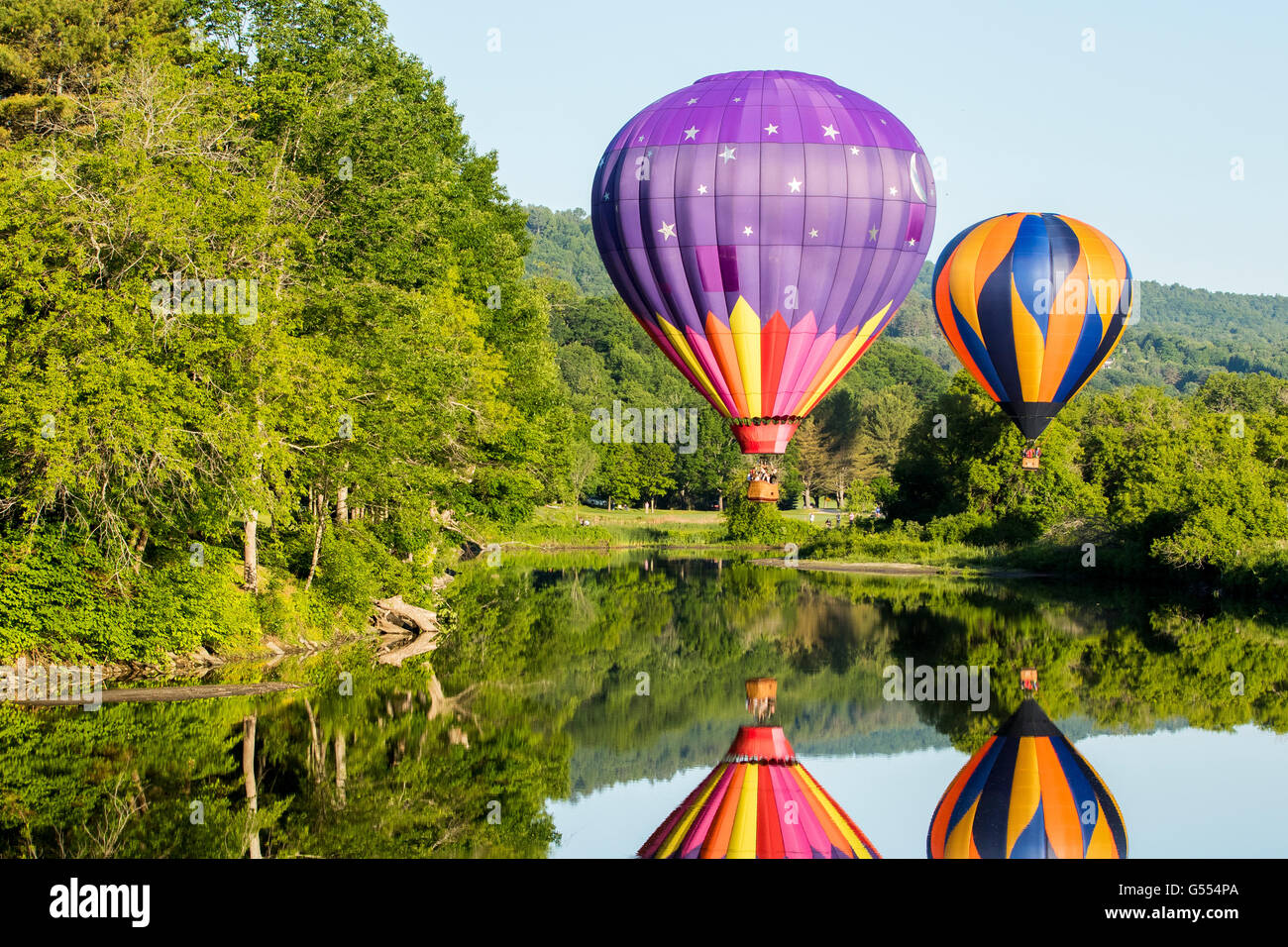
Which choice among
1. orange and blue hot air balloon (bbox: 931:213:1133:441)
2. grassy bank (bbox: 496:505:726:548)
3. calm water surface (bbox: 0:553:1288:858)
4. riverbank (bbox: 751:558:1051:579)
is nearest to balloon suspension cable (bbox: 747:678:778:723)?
calm water surface (bbox: 0:553:1288:858)

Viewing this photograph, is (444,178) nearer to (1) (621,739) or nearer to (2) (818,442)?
(1) (621,739)

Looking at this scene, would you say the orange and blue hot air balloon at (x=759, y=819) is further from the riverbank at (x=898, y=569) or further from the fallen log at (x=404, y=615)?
the riverbank at (x=898, y=569)

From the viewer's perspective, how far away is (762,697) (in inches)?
1153

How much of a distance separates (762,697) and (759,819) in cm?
964

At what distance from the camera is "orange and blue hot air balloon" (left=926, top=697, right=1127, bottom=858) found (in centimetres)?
1898

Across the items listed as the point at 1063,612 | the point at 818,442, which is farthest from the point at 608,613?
the point at 818,442

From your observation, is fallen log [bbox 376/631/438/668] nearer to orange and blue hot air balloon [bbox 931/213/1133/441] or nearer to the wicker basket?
the wicker basket

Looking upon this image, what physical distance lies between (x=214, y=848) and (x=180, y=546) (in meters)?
11.3

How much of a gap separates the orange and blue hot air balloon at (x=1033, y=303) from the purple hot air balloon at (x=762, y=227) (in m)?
8.75

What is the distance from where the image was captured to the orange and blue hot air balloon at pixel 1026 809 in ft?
62.3

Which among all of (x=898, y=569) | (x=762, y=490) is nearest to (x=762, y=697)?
(x=762, y=490)

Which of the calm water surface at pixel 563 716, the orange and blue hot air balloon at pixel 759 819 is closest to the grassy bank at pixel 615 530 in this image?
the calm water surface at pixel 563 716

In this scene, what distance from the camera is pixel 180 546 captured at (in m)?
26.7

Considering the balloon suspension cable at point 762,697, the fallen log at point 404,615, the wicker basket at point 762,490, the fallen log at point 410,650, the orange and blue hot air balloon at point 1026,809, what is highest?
the wicker basket at point 762,490
